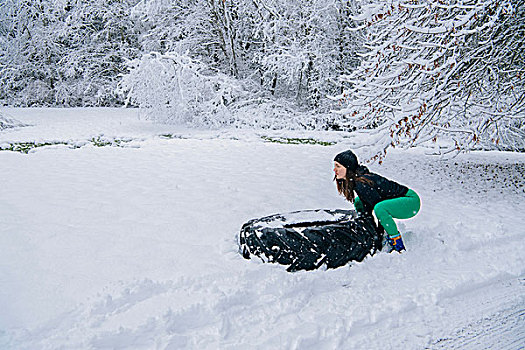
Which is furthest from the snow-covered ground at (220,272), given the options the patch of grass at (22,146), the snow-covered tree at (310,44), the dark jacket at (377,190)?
the snow-covered tree at (310,44)

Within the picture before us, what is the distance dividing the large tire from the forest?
208 centimetres

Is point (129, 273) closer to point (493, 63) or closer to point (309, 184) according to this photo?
point (309, 184)

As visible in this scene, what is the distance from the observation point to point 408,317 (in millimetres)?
2711

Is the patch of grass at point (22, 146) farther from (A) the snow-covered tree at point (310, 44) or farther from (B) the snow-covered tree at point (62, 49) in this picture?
(B) the snow-covered tree at point (62, 49)

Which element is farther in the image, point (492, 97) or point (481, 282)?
point (492, 97)

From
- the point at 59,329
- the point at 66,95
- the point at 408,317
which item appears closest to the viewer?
the point at 59,329

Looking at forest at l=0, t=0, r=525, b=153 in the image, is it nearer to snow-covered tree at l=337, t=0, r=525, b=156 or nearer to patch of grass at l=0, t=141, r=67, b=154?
snow-covered tree at l=337, t=0, r=525, b=156

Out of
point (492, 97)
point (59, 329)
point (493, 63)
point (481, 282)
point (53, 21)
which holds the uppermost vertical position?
point (53, 21)

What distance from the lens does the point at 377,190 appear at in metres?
3.56

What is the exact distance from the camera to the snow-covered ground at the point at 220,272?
98.7 inches

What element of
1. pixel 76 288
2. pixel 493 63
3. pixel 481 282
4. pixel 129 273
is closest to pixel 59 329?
pixel 76 288

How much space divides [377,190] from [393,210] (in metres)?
0.24

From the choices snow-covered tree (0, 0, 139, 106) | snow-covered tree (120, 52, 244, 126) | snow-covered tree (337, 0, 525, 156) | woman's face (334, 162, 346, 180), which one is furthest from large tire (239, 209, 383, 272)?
snow-covered tree (0, 0, 139, 106)

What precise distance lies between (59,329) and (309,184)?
4.17 meters
